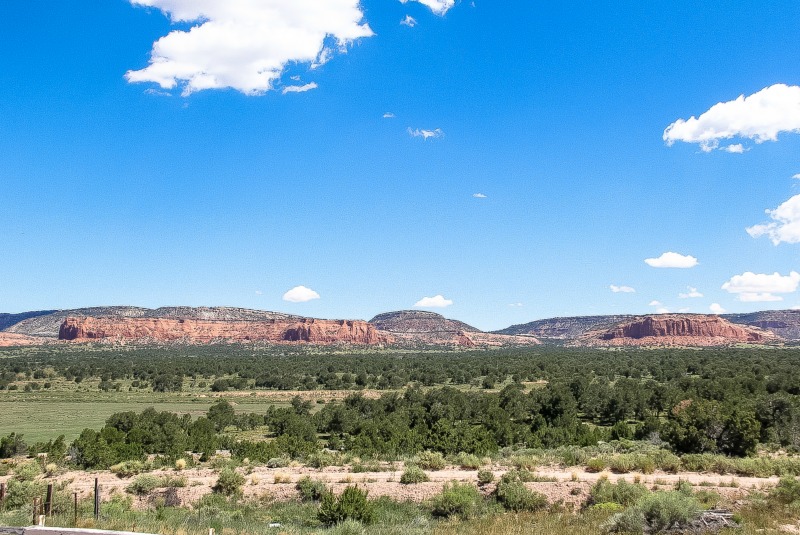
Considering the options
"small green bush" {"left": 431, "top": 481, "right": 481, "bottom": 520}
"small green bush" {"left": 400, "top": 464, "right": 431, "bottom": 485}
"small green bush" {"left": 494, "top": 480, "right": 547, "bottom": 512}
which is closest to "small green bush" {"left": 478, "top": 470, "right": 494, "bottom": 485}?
"small green bush" {"left": 494, "top": 480, "right": 547, "bottom": 512}

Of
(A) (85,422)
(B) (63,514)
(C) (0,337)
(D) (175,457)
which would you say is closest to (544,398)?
(D) (175,457)

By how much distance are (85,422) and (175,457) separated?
2161 centimetres

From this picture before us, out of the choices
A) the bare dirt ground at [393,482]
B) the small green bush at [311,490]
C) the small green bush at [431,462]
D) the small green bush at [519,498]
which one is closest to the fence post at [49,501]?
the bare dirt ground at [393,482]

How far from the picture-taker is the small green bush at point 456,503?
741 inches

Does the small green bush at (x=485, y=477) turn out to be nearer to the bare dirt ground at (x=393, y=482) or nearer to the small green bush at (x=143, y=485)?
the bare dirt ground at (x=393, y=482)

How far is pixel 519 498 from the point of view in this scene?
19.4 metres

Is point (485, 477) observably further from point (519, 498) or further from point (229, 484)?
point (229, 484)

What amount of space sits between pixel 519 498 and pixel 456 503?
231cm

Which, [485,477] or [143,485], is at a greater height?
[143,485]

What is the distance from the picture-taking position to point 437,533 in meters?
15.2

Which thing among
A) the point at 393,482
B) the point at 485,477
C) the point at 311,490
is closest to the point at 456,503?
the point at 485,477

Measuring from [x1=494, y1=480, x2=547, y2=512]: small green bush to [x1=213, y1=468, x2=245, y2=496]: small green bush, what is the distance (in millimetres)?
9995

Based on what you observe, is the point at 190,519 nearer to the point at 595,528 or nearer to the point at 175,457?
the point at 175,457

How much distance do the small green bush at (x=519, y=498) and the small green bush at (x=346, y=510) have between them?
4.90 metres
